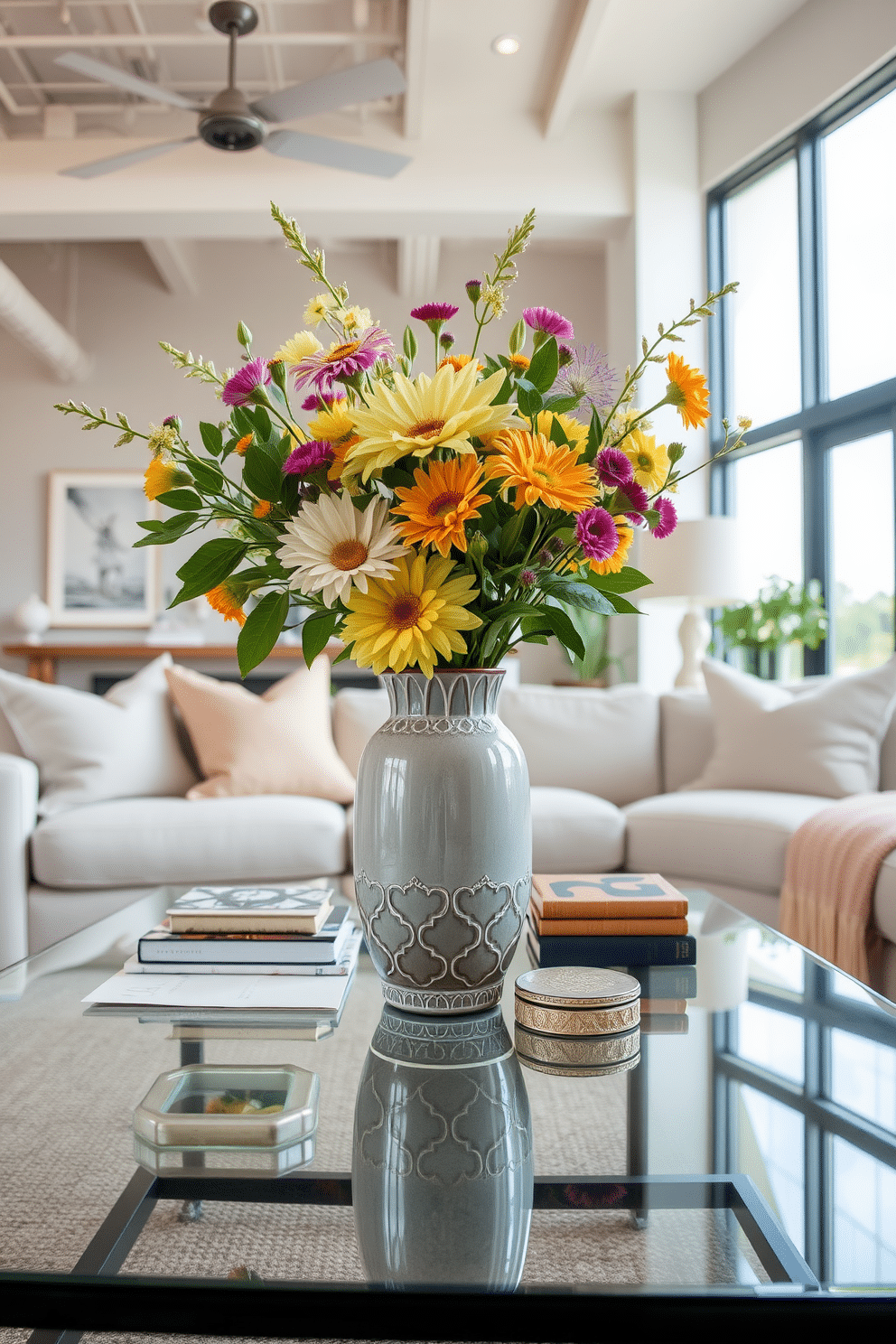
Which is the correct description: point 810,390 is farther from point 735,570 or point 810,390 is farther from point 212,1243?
point 212,1243

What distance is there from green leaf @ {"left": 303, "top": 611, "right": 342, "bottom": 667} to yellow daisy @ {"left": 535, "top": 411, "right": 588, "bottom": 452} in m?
0.24

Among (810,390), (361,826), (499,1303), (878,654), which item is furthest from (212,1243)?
(810,390)

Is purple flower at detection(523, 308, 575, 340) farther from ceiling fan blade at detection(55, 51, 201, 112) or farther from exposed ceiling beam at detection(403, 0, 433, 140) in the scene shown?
exposed ceiling beam at detection(403, 0, 433, 140)

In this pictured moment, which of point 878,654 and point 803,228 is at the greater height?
point 803,228

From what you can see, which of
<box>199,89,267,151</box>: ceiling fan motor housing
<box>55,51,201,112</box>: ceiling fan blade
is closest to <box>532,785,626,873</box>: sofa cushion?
<box>199,89,267,151</box>: ceiling fan motor housing

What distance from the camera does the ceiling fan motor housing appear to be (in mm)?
3361

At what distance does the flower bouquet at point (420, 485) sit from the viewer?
79 cm

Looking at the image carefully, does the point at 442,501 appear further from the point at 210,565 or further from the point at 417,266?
the point at 417,266

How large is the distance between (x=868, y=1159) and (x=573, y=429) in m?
0.60

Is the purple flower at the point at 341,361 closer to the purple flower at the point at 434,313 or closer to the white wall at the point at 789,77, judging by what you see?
the purple flower at the point at 434,313

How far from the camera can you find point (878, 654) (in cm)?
411

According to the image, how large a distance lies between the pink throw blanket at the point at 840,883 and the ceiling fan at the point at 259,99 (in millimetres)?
2670

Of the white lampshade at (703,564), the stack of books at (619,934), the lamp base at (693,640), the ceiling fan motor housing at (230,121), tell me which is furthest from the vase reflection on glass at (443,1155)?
the ceiling fan motor housing at (230,121)

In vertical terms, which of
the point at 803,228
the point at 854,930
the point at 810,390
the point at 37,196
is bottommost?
the point at 854,930
